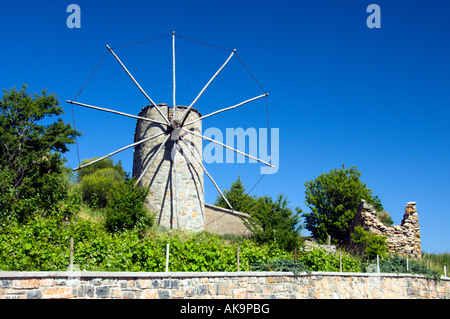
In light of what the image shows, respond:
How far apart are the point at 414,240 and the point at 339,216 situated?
685 centimetres

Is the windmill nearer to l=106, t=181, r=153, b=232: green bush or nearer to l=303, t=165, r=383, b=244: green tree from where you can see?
l=106, t=181, r=153, b=232: green bush

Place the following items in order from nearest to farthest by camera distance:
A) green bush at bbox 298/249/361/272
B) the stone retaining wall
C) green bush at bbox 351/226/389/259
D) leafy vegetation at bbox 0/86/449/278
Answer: the stone retaining wall < leafy vegetation at bbox 0/86/449/278 < green bush at bbox 298/249/361/272 < green bush at bbox 351/226/389/259

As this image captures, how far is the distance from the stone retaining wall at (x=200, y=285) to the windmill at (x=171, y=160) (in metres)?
6.84

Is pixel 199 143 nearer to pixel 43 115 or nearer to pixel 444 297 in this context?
pixel 43 115

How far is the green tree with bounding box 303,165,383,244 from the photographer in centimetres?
2536

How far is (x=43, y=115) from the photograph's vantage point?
16406 millimetres

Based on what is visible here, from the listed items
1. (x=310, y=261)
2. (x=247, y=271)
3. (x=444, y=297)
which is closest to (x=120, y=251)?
(x=247, y=271)

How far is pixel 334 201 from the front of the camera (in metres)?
26.2

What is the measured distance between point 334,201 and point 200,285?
17.9m

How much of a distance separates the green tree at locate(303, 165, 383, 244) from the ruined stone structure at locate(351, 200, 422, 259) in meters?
5.52

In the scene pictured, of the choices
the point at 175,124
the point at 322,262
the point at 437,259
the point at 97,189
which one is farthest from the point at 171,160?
the point at 437,259

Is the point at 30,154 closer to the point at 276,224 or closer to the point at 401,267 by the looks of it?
the point at 276,224

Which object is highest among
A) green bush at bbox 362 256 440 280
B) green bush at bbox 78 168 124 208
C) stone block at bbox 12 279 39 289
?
green bush at bbox 78 168 124 208

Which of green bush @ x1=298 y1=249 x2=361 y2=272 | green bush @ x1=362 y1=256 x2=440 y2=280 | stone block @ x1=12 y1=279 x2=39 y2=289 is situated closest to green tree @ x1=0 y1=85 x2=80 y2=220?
stone block @ x1=12 y1=279 x2=39 y2=289
